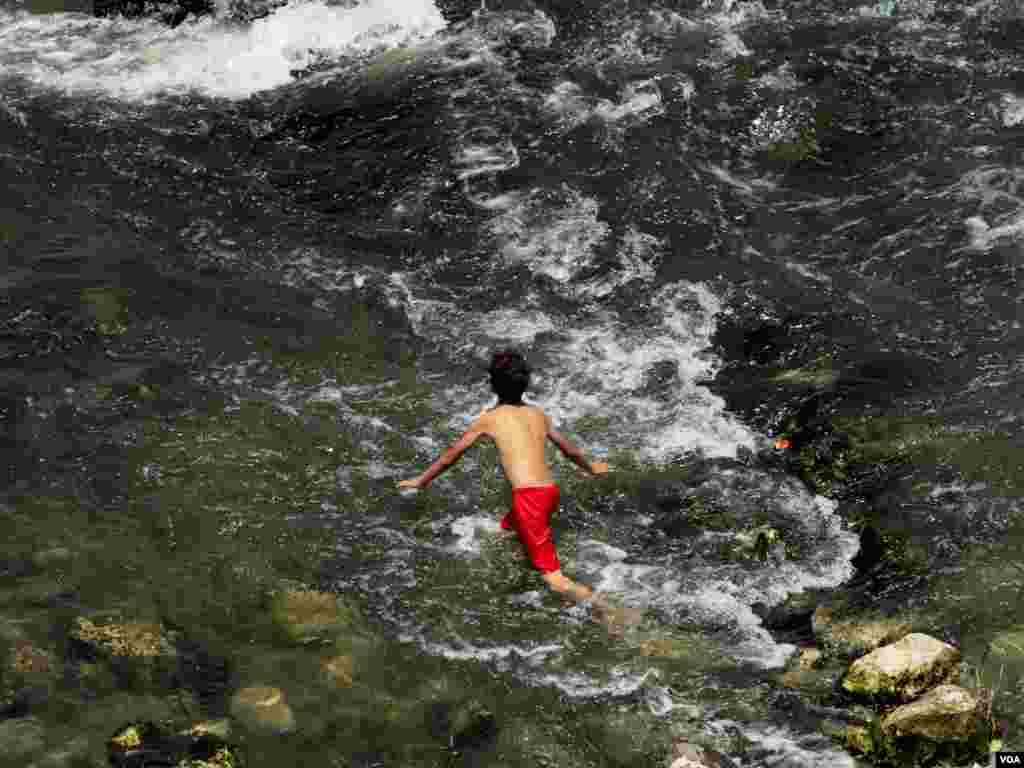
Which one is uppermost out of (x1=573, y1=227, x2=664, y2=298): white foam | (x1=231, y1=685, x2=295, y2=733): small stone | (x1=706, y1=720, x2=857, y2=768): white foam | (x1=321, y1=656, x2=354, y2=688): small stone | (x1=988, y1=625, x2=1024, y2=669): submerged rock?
(x1=573, y1=227, x2=664, y2=298): white foam

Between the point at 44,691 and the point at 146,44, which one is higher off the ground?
the point at 146,44

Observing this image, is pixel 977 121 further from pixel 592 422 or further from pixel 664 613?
pixel 664 613

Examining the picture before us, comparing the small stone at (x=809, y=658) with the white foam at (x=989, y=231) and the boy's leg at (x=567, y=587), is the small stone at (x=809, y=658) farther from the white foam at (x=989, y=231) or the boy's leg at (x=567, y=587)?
the white foam at (x=989, y=231)

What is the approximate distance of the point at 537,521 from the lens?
7.79 meters

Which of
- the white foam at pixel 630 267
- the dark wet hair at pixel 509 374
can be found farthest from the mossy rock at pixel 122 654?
the white foam at pixel 630 267

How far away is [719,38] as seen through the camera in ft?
48.2

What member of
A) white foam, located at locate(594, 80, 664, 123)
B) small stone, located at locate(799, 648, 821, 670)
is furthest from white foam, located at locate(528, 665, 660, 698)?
white foam, located at locate(594, 80, 664, 123)

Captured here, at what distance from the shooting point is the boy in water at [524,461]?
777 centimetres

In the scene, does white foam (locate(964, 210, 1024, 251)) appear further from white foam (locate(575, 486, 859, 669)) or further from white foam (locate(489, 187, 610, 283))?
white foam (locate(575, 486, 859, 669))

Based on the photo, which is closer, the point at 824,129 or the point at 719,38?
the point at 824,129

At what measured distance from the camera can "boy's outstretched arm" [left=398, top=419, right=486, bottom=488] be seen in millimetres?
7863

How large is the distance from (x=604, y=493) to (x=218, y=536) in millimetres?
2638

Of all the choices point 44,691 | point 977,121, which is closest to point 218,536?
point 44,691

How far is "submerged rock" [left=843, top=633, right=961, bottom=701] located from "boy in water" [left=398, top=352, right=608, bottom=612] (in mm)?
1635
